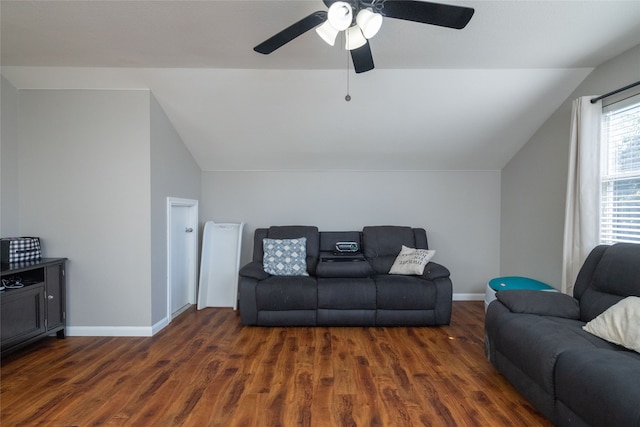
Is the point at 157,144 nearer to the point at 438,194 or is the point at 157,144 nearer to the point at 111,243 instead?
the point at 111,243

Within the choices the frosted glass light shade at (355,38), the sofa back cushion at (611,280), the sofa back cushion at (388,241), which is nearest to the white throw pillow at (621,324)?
the sofa back cushion at (611,280)

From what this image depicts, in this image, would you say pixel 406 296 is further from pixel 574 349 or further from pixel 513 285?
pixel 574 349

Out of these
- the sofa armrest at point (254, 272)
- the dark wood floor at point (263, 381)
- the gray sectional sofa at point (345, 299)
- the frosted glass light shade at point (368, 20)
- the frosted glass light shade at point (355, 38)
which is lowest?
the dark wood floor at point (263, 381)

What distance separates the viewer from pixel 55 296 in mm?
2994

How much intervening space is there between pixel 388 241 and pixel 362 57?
2482 millimetres

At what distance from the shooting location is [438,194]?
4477 mm

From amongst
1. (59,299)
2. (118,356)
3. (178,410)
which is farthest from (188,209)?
(178,410)

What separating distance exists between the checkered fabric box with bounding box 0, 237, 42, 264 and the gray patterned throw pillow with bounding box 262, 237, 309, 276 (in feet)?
7.05

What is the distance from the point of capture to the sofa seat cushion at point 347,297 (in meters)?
3.40

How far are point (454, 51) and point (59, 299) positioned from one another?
167 inches

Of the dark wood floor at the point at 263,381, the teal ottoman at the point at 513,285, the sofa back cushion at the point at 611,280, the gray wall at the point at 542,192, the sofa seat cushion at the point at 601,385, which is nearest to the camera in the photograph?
the sofa seat cushion at the point at 601,385

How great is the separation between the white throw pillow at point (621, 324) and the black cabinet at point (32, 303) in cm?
422

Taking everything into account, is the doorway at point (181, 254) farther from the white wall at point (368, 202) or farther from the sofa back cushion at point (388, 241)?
the sofa back cushion at point (388, 241)

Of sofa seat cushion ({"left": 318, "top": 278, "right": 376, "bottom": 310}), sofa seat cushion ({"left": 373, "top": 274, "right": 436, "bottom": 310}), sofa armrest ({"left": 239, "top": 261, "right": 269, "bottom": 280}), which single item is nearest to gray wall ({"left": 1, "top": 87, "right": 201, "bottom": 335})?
sofa armrest ({"left": 239, "top": 261, "right": 269, "bottom": 280})
